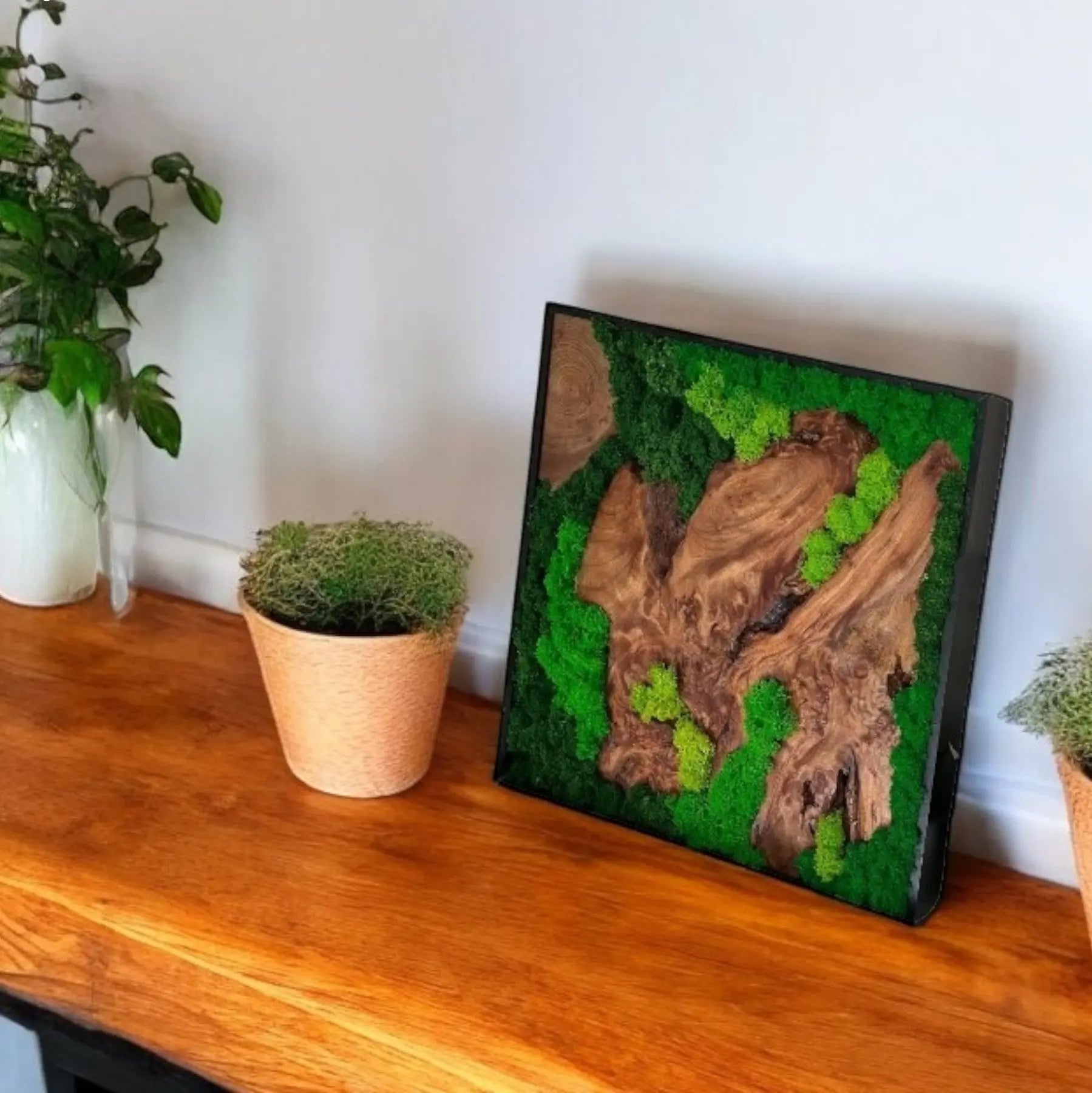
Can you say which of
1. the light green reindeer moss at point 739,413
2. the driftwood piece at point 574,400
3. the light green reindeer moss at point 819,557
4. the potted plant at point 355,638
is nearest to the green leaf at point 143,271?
the potted plant at point 355,638

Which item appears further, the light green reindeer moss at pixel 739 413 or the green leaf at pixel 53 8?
the green leaf at pixel 53 8

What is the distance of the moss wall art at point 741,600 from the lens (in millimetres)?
912

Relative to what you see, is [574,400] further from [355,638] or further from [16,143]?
[16,143]

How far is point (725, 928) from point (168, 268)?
0.81 meters

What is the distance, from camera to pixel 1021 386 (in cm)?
95

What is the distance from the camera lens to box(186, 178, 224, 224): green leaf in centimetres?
119

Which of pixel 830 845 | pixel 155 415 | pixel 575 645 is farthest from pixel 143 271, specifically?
pixel 830 845

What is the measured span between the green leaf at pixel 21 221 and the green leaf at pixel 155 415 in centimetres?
14

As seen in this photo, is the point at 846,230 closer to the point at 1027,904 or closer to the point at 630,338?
the point at 630,338

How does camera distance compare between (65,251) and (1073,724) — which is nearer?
(1073,724)

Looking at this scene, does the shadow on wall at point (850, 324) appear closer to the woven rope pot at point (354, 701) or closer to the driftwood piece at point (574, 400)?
the driftwood piece at point (574, 400)

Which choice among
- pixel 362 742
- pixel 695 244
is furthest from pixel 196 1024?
pixel 695 244

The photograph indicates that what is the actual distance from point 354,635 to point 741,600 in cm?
28

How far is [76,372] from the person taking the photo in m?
1.11
